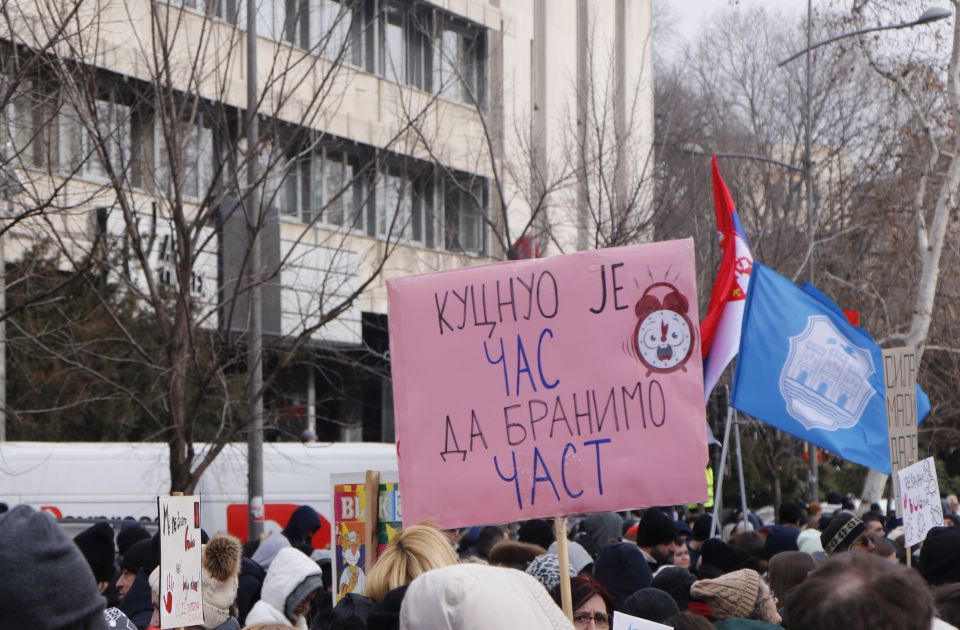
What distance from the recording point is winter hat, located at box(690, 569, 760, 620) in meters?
6.09

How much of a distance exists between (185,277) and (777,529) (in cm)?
511

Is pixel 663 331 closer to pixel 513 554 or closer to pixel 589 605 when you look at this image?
pixel 589 605

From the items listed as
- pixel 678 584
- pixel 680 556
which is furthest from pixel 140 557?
pixel 680 556

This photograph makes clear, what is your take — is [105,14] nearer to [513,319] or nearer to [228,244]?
[228,244]

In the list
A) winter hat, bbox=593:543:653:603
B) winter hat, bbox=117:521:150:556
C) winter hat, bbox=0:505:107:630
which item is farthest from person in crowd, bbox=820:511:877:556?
winter hat, bbox=0:505:107:630

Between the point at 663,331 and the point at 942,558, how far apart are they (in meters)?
1.58

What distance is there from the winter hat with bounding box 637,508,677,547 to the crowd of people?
0.04ft

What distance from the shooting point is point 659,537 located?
990 cm

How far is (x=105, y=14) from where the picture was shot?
→ 18.1 meters

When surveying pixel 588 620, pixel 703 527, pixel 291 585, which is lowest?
pixel 588 620

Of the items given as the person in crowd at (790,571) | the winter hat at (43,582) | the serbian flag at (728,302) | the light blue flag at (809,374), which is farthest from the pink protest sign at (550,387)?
the serbian flag at (728,302)

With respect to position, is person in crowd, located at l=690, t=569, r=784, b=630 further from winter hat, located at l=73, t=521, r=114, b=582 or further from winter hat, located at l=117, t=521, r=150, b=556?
winter hat, located at l=117, t=521, r=150, b=556

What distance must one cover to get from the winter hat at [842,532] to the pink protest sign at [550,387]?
3.01m

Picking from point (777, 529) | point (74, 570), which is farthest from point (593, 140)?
point (74, 570)
